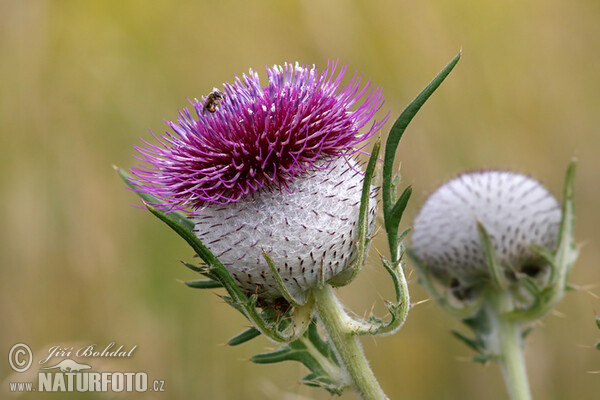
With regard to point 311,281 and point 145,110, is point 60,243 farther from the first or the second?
point 311,281

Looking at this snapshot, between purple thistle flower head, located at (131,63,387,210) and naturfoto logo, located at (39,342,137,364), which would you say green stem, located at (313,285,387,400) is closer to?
purple thistle flower head, located at (131,63,387,210)

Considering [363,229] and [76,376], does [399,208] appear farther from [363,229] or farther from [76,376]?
[76,376]

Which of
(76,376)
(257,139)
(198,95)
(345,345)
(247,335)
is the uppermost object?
(198,95)

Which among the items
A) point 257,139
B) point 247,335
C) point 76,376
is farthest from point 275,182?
point 76,376

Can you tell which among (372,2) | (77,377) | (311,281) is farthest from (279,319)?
(372,2)

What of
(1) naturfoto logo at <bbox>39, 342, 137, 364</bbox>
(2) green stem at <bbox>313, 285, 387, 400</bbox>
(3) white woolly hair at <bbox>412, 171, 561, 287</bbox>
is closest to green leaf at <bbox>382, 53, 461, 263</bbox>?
(2) green stem at <bbox>313, 285, 387, 400</bbox>

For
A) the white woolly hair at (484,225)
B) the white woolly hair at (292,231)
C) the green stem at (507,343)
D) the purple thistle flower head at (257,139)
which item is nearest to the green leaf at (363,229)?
the white woolly hair at (292,231)

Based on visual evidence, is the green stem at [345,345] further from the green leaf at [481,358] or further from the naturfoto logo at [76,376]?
the naturfoto logo at [76,376]
